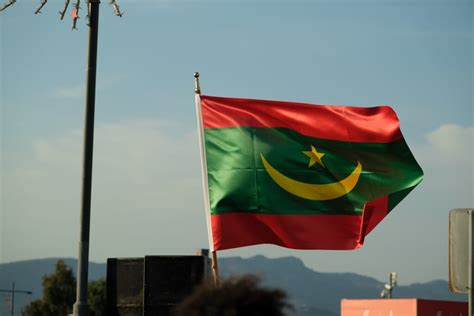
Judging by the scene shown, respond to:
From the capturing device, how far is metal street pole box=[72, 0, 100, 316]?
1238cm

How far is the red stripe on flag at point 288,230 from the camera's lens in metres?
14.4

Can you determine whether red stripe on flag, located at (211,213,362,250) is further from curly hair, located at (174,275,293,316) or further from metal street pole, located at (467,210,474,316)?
curly hair, located at (174,275,293,316)

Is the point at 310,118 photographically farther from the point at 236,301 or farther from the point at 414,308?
the point at 414,308

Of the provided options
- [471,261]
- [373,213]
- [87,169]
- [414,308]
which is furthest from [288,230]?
[414,308]

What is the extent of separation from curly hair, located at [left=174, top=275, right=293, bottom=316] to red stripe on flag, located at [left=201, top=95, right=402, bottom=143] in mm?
10699

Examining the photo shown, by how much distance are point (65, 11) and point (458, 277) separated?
18.6 feet

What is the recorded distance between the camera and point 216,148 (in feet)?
49.7

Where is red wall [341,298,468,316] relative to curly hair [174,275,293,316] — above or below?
above

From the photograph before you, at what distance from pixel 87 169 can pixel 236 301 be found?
903 cm

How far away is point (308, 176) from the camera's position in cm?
1477

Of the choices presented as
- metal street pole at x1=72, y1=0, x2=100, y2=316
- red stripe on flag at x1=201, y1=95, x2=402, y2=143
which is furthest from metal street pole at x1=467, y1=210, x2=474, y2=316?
red stripe on flag at x1=201, y1=95, x2=402, y2=143

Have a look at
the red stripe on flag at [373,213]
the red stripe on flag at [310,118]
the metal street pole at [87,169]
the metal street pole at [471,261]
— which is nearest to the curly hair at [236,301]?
the metal street pole at [471,261]

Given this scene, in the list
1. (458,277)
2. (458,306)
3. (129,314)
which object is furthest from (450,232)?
(458,306)

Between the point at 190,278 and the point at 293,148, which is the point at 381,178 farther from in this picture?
the point at 190,278
